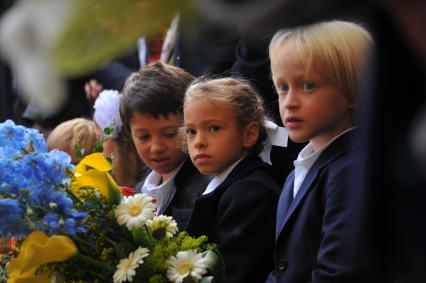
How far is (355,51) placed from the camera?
2.05 meters

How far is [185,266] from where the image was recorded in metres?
1.80

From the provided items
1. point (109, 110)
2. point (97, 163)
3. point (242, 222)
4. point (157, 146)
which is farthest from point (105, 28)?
point (109, 110)

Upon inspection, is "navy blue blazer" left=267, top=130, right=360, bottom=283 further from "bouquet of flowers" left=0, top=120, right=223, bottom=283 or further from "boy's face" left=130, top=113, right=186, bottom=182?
"boy's face" left=130, top=113, right=186, bottom=182

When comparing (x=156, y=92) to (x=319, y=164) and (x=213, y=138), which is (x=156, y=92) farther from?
(x=319, y=164)

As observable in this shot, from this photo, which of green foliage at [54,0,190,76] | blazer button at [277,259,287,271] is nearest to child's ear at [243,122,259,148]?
blazer button at [277,259,287,271]

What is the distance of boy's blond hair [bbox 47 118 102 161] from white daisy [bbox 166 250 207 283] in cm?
158

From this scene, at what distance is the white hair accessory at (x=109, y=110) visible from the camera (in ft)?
10.2

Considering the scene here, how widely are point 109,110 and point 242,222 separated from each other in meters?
1.11

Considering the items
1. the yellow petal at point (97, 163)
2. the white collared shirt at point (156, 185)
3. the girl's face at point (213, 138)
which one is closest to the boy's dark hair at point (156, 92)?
the white collared shirt at point (156, 185)

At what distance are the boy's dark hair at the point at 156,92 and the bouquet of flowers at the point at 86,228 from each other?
32.6 inches

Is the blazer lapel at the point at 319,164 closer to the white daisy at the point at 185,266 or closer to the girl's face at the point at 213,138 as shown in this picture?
the white daisy at the point at 185,266

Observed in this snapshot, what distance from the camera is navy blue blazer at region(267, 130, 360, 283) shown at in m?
1.84

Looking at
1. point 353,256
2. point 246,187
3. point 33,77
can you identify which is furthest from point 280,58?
point 33,77

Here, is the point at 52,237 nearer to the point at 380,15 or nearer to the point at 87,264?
the point at 87,264
